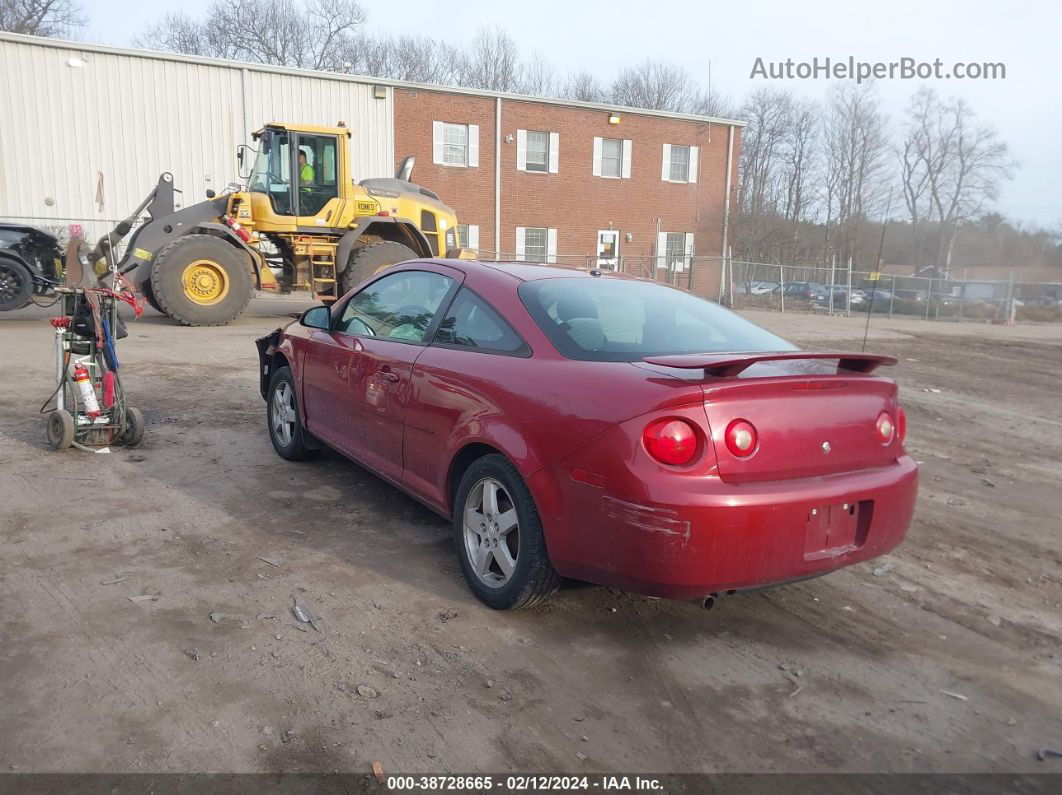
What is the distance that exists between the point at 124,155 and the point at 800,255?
102 ft

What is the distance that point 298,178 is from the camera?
14.4 meters

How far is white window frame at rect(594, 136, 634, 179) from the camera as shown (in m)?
28.2

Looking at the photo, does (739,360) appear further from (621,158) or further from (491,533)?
(621,158)

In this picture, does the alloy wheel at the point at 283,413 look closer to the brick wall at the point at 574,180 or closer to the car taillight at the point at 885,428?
the car taillight at the point at 885,428

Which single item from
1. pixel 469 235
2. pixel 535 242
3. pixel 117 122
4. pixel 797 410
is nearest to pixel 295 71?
pixel 117 122

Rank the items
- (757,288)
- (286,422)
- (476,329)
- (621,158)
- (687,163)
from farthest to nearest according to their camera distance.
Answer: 1. (687,163)
2. (621,158)
3. (757,288)
4. (286,422)
5. (476,329)

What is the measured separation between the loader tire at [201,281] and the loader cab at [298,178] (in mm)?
1221

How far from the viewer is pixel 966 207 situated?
39156 mm

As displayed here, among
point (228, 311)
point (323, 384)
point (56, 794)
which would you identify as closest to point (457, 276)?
point (323, 384)

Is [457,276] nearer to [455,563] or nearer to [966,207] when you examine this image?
[455,563]

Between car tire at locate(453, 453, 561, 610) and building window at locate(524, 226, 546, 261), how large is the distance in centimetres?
2454

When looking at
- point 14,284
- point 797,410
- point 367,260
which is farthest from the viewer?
point 367,260

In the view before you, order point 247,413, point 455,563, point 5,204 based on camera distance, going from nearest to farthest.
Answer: point 455,563 → point 247,413 → point 5,204

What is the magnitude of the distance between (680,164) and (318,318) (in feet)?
89.3
